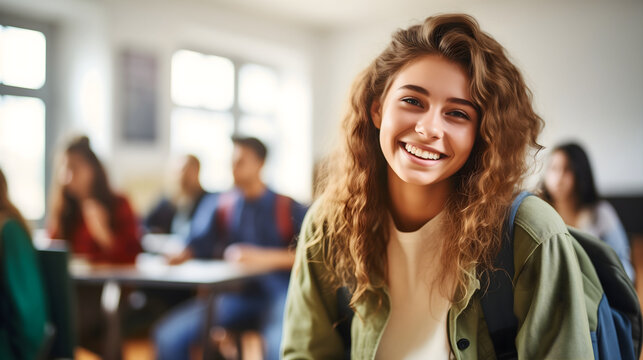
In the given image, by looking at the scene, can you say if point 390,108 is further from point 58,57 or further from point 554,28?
point 554,28

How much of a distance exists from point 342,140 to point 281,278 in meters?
1.82

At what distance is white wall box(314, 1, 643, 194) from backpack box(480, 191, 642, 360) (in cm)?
454

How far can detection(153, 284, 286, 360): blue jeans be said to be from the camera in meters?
2.79

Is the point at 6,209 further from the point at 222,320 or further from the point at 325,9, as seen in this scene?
the point at 325,9

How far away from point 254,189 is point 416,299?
84.0 inches

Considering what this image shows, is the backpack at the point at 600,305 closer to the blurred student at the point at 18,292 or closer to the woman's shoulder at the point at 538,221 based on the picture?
the woman's shoulder at the point at 538,221

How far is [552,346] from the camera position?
2.98ft

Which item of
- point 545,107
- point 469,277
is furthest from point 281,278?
point 545,107

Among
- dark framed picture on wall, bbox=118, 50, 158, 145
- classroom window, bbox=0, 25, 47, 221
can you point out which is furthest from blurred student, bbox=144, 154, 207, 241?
classroom window, bbox=0, 25, 47, 221

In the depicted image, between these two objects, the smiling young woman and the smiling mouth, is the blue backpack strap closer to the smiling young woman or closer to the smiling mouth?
the smiling young woman

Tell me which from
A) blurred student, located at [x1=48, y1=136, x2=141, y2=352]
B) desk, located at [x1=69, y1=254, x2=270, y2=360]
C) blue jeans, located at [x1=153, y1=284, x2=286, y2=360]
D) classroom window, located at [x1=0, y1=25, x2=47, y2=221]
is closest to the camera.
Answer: desk, located at [x1=69, y1=254, x2=270, y2=360]

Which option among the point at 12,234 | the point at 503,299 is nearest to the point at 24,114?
the point at 12,234

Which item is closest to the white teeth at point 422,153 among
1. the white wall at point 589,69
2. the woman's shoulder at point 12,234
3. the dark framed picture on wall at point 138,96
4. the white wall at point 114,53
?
the woman's shoulder at point 12,234

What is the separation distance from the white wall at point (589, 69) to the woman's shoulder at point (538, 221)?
14.9 feet
